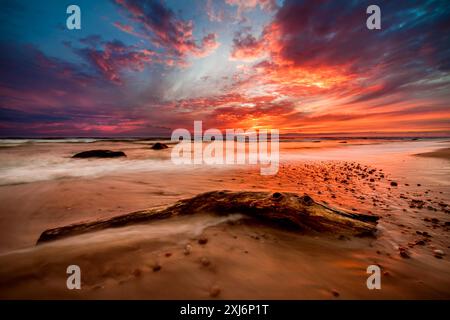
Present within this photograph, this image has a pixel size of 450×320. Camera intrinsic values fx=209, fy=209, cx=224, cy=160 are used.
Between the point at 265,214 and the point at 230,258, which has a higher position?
the point at 265,214

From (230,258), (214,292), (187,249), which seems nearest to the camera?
(214,292)

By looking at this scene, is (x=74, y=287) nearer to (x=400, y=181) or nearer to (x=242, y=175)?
(x=242, y=175)

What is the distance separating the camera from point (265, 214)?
3.46 metres

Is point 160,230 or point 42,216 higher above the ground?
A: point 160,230

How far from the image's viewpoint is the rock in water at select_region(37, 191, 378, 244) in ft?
10.8

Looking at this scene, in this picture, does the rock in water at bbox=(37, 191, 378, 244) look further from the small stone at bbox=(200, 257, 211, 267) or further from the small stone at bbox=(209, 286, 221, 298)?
the small stone at bbox=(209, 286, 221, 298)

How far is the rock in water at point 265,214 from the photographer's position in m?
3.30

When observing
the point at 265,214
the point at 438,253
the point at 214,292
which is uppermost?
the point at 265,214

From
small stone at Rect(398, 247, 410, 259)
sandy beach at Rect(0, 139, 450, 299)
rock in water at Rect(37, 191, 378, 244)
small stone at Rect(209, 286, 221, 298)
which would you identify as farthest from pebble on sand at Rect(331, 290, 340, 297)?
small stone at Rect(398, 247, 410, 259)

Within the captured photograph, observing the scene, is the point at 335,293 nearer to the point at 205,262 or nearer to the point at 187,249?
the point at 205,262

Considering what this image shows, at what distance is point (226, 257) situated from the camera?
244 centimetres

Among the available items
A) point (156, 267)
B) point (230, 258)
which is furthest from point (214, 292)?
point (156, 267)
